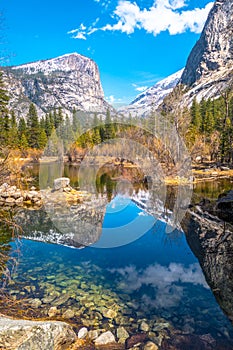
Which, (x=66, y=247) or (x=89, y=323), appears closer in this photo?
(x=89, y=323)

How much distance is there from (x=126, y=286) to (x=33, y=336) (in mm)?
2505

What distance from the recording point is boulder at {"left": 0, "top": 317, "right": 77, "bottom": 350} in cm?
296

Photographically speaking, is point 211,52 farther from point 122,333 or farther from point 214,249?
point 122,333

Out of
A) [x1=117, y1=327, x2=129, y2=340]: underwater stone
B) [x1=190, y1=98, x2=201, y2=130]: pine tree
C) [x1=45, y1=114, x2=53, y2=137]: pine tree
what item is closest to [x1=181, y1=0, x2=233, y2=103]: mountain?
[x1=190, y1=98, x2=201, y2=130]: pine tree

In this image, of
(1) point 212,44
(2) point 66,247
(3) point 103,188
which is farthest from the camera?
(1) point 212,44

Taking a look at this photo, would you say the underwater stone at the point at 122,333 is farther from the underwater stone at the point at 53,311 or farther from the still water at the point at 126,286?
the underwater stone at the point at 53,311

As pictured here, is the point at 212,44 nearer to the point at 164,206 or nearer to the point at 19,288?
the point at 164,206

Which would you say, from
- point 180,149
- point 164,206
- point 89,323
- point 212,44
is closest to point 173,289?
point 89,323

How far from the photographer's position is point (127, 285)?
5305mm

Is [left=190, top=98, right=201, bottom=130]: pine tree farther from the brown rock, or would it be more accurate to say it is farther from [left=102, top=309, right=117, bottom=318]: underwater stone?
the brown rock

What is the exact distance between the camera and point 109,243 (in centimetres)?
767

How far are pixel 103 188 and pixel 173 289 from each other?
12.2 metres

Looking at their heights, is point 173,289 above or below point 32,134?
below

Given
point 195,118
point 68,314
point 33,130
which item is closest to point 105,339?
point 68,314
